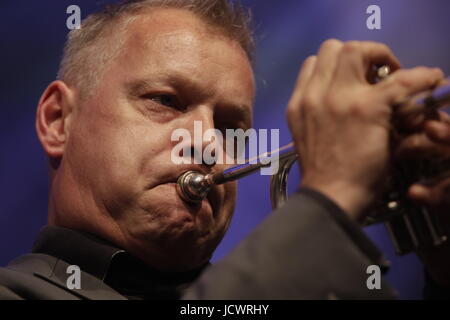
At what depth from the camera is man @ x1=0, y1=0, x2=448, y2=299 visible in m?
0.86

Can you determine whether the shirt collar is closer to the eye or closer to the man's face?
the man's face

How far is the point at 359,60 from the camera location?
0.94m

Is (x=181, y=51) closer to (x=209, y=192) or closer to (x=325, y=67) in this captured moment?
(x=209, y=192)

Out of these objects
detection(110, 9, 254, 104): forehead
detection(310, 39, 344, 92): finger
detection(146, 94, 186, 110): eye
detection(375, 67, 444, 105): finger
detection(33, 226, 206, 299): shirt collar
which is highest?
detection(110, 9, 254, 104): forehead

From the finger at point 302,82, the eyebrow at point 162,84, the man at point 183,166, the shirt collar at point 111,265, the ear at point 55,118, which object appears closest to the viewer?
the man at point 183,166

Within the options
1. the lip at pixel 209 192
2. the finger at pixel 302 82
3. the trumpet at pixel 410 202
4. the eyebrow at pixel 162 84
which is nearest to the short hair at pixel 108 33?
the eyebrow at pixel 162 84

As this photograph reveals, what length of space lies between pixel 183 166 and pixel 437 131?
68 centimetres

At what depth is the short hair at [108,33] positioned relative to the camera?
165 centimetres

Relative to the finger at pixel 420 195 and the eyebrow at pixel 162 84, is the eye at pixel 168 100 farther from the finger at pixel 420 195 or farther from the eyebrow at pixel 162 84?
the finger at pixel 420 195

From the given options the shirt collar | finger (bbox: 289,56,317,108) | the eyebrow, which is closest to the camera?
finger (bbox: 289,56,317,108)

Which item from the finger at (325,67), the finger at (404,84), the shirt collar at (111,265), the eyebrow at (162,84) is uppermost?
the eyebrow at (162,84)

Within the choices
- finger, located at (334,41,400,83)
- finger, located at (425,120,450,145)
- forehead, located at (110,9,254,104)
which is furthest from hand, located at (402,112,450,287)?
forehead, located at (110,9,254,104)
